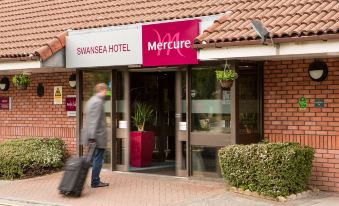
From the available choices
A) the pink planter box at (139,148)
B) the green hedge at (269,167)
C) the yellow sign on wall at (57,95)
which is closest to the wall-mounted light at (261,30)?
the green hedge at (269,167)

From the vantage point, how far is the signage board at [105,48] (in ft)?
37.6

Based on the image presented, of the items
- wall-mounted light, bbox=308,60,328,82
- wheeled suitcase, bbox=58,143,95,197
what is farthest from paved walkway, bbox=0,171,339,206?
wall-mounted light, bbox=308,60,328,82

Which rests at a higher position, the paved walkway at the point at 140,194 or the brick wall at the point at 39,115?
the brick wall at the point at 39,115

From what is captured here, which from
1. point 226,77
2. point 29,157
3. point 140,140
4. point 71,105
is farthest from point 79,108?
point 226,77

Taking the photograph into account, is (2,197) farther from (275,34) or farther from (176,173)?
(275,34)

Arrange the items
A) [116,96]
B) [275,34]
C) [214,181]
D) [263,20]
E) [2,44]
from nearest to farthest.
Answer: [275,34] → [263,20] → [214,181] → [116,96] → [2,44]

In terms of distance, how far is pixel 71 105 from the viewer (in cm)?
1342

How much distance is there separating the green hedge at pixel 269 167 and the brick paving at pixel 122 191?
25.7 inches

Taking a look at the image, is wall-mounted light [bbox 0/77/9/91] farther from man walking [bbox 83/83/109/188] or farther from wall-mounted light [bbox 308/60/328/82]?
wall-mounted light [bbox 308/60/328/82]

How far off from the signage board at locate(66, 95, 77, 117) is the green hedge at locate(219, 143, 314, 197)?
4821 mm

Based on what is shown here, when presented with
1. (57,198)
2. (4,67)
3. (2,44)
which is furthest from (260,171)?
(2,44)

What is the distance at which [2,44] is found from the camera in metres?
14.0

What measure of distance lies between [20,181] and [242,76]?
192 inches

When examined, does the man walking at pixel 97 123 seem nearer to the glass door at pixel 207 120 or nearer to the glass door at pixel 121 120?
the glass door at pixel 207 120
